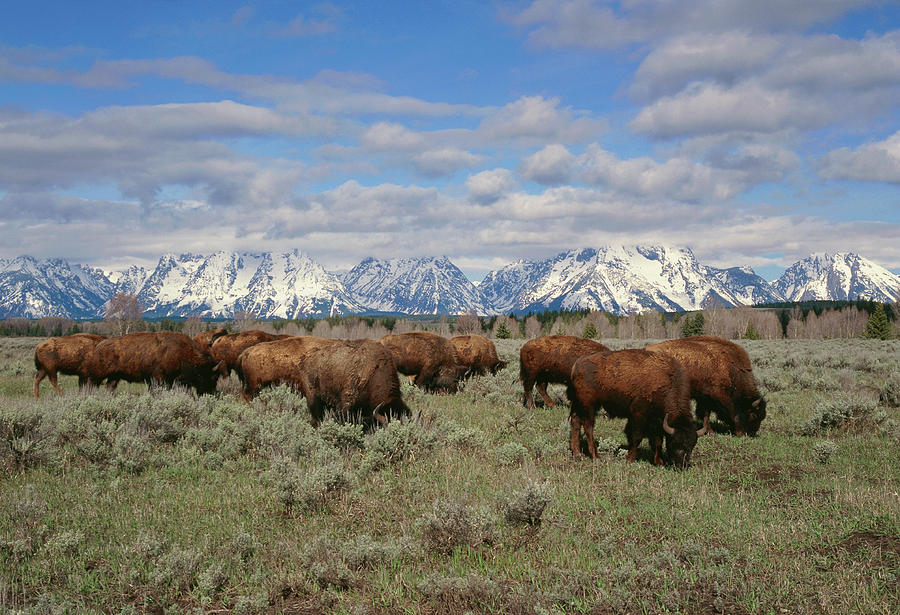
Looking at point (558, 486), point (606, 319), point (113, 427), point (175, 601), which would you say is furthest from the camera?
point (606, 319)

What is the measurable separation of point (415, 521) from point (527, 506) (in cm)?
129

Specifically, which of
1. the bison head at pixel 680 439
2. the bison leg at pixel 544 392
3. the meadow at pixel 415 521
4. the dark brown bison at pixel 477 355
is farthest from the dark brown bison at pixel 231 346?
the bison head at pixel 680 439

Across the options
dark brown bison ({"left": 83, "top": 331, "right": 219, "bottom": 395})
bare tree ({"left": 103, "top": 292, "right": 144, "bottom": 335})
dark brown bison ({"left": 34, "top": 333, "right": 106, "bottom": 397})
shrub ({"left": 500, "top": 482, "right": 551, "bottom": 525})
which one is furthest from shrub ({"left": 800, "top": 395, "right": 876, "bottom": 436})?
bare tree ({"left": 103, "top": 292, "right": 144, "bottom": 335})

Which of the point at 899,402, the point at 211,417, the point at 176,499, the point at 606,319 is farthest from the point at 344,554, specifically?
the point at 606,319

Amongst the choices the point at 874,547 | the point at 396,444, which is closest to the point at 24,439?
the point at 396,444

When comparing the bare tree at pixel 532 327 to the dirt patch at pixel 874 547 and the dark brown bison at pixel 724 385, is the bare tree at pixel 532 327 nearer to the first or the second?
the dark brown bison at pixel 724 385

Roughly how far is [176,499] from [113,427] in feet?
10.8

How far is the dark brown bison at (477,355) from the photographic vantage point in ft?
72.4

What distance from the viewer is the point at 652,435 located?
9648 millimetres

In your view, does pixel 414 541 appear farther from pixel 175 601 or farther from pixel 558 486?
pixel 558 486

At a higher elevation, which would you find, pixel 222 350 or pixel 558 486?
pixel 222 350

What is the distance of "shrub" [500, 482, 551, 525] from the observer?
5.95m

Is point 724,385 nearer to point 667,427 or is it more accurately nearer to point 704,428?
point 704,428

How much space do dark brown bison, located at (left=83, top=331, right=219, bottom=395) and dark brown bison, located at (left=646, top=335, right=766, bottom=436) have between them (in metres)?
12.9
